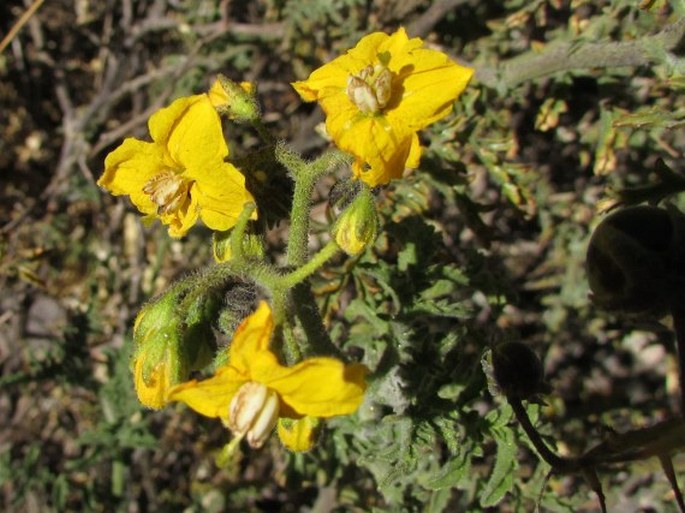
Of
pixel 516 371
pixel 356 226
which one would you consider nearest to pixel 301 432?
pixel 356 226

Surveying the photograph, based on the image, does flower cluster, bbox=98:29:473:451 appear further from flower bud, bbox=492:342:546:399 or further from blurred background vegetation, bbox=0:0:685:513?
flower bud, bbox=492:342:546:399

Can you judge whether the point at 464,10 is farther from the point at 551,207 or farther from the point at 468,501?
the point at 468,501

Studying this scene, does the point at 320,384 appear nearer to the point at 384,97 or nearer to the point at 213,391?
the point at 213,391

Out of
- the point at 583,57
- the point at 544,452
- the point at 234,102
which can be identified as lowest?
the point at 544,452

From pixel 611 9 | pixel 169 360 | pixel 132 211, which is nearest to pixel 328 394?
pixel 169 360

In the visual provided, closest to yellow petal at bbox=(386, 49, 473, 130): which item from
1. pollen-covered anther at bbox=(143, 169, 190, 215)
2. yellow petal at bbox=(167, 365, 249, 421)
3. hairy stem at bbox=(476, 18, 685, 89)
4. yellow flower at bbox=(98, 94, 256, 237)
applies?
yellow flower at bbox=(98, 94, 256, 237)

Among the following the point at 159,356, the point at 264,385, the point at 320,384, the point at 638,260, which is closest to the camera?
the point at 320,384
